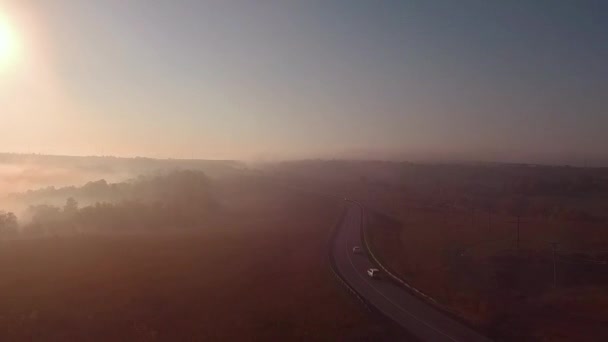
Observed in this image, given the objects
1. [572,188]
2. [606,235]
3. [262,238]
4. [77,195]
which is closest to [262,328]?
[262,238]

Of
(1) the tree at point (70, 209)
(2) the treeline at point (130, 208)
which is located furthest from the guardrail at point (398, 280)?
(1) the tree at point (70, 209)

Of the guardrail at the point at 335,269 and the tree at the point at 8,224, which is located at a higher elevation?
the tree at the point at 8,224

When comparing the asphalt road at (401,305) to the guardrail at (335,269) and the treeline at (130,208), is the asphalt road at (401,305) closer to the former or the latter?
the guardrail at (335,269)

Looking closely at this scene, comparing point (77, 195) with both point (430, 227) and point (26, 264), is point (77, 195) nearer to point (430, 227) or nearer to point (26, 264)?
point (26, 264)

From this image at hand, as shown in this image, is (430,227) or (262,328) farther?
(430,227)

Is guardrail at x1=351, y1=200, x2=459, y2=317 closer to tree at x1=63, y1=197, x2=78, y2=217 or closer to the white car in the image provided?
the white car

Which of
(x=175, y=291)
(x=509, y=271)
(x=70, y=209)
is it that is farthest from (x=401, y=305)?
(x=70, y=209)
